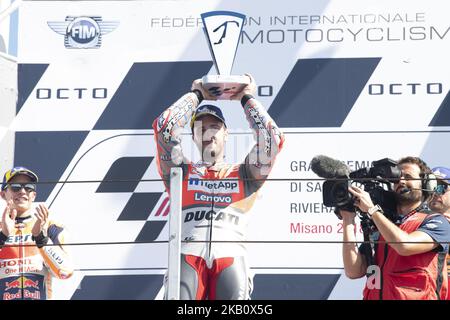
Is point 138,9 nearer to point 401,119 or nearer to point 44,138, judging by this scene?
point 44,138

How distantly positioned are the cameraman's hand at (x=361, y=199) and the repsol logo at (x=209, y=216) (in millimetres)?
652

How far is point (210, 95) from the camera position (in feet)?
14.9

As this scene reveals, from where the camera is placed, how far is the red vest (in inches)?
144

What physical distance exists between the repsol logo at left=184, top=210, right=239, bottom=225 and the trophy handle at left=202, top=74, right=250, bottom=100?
564mm

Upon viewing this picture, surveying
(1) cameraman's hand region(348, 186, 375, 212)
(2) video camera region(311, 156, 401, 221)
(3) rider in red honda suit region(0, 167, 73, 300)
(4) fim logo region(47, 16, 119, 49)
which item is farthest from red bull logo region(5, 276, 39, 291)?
(1) cameraman's hand region(348, 186, 375, 212)

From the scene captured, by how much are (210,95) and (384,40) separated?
115 centimetres

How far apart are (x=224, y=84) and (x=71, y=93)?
122 centimetres

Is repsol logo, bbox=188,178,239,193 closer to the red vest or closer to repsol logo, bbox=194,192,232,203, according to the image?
repsol logo, bbox=194,192,232,203

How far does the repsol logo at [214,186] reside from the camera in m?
4.31

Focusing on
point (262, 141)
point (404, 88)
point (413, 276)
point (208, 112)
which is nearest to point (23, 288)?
point (208, 112)

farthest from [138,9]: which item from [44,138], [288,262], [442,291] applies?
[442,291]

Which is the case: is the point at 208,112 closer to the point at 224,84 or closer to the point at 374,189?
the point at 224,84

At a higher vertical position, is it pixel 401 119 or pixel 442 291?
pixel 401 119

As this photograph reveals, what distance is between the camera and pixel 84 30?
541cm
